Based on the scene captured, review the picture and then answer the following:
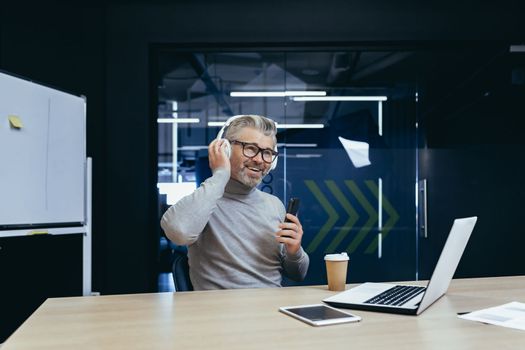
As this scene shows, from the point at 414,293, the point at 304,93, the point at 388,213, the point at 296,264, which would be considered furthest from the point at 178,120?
the point at 414,293

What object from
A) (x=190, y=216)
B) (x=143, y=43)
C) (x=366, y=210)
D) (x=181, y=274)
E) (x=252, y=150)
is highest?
(x=143, y=43)

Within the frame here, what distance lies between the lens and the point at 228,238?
6.26ft

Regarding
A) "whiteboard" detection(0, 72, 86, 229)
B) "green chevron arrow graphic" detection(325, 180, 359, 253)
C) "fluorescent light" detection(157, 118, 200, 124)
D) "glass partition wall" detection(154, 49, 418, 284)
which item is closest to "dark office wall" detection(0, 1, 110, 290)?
"whiteboard" detection(0, 72, 86, 229)

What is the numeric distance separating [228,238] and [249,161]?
33 centimetres

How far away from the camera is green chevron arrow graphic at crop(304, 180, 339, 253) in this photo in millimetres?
4234

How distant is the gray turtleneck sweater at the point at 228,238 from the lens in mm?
1775

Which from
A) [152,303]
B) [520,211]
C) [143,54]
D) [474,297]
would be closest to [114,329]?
[152,303]

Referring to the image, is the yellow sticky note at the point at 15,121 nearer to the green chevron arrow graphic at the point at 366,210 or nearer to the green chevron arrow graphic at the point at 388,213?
the green chevron arrow graphic at the point at 366,210

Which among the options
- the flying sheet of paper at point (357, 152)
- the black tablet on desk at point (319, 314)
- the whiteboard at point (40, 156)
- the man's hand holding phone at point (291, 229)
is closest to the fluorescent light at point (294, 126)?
the flying sheet of paper at point (357, 152)

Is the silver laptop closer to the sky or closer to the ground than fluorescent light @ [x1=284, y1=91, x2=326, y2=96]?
closer to the ground

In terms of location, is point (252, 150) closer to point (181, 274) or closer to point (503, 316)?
point (181, 274)

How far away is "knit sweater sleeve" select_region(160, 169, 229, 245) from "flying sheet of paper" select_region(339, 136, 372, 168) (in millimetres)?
2643

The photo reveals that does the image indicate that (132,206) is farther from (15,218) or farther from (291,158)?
(291,158)

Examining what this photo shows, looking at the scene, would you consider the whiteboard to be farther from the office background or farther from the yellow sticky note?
the office background
